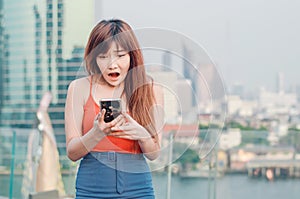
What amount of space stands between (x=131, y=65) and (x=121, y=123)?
0.31 ft

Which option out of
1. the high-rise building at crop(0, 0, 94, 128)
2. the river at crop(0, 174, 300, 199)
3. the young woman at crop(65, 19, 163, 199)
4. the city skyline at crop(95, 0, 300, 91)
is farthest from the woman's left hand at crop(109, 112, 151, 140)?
the high-rise building at crop(0, 0, 94, 128)

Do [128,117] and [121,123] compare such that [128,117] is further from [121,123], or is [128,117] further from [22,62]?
[22,62]

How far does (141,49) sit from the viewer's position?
86cm

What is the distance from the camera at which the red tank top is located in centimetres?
83

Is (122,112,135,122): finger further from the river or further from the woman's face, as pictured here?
the river

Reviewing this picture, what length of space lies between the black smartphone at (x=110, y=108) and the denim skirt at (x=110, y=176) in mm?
61

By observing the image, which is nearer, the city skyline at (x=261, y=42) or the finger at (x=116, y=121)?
the finger at (x=116, y=121)

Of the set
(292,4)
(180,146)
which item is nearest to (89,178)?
(180,146)

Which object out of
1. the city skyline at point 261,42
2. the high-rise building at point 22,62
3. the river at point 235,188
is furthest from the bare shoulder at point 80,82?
the high-rise building at point 22,62

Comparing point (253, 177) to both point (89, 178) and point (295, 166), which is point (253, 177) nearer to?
point (295, 166)

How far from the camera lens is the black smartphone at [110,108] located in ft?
2.64

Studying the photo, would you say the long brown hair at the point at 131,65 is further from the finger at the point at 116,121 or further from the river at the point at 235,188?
the river at the point at 235,188

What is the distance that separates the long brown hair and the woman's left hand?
0.01 metres

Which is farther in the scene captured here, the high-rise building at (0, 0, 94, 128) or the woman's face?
the high-rise building at (0, 0, 94, 128)
